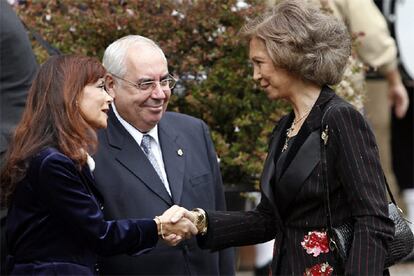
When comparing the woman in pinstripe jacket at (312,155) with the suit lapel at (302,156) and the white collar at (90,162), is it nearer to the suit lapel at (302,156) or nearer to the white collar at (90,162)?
the suit lapel at (302,156)

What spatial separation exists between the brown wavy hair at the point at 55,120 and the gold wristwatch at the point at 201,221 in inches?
24.1

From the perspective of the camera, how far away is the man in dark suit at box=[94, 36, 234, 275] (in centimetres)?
547

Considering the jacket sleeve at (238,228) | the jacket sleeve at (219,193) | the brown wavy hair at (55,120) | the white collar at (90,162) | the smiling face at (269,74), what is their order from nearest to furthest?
1. the brown wavy hair at (55,120)
2. the white collar at (90,162)
3. the smiling face at (269,74)
4. the jacket sleeve at (238,228)
5. the jacket sleeve at (219,193)

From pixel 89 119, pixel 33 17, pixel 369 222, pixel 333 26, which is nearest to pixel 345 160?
pixel 369 222

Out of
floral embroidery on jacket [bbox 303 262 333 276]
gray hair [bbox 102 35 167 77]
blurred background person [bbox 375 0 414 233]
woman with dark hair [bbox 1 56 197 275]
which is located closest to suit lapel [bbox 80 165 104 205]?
woman with dark hair [bbox 1 56 197 275]

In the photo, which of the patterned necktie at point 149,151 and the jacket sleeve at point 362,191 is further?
the patterned necktie at point 149,151

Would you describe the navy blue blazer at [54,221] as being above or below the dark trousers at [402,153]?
above

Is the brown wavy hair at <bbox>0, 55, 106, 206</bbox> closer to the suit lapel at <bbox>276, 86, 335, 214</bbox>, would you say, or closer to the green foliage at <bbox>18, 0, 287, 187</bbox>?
the suit lapel at <bbox>276, 86, 335, 214</bbox>

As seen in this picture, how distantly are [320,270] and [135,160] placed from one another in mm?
1121

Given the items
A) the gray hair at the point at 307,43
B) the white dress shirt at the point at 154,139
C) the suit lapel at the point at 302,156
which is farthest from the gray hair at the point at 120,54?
the suit lapel at the point at 302,156

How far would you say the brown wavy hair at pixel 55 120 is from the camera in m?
4.84

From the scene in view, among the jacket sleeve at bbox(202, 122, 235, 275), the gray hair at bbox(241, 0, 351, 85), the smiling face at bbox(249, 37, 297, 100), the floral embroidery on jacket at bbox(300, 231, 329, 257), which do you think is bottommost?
the jacket sleeve at bbox(202, 122, 235, 275)

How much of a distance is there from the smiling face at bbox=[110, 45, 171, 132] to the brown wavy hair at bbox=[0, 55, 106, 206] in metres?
0.48

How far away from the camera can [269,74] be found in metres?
5.08
